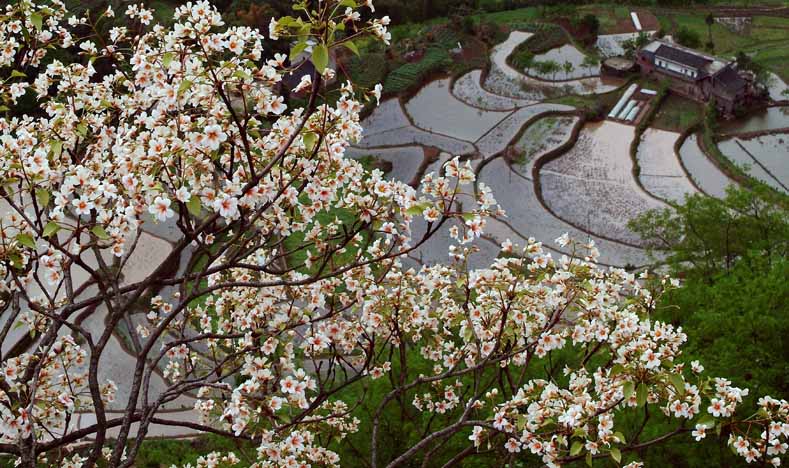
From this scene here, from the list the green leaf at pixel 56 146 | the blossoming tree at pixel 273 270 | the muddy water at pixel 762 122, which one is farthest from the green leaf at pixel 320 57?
the muddy water at pixel 762 122

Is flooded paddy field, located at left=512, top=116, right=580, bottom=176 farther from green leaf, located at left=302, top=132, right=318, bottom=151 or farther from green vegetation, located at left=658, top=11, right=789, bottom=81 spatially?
green leaf, located at left=302, top=132, right=318, bottom=151

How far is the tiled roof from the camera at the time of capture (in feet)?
88.9

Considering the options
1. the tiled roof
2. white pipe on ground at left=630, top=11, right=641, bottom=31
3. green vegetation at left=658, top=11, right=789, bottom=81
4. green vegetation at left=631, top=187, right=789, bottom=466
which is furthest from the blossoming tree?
white pipe on ground at left=630, top=11, right=641, bottom=31

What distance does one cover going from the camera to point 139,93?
7.31 meters

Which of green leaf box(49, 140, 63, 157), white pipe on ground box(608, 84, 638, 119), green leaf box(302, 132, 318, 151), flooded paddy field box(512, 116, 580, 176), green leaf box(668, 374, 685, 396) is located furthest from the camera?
white pipe on ground box(608, 84, 638, 119)

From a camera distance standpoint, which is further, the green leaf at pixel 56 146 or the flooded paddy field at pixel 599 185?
the flooded paddy field at pixel 599 185

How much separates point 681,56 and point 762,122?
3965 mm

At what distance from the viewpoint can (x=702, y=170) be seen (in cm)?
2306

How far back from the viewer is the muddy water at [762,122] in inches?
A: 993

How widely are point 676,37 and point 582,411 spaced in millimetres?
29141

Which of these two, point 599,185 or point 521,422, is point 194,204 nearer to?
point 521,422

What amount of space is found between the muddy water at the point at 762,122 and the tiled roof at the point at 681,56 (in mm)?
2646

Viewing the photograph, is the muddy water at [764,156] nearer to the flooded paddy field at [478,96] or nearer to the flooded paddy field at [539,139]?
the flooded paddy field at [539,139]

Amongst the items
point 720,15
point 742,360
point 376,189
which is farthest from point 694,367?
point 720,15
